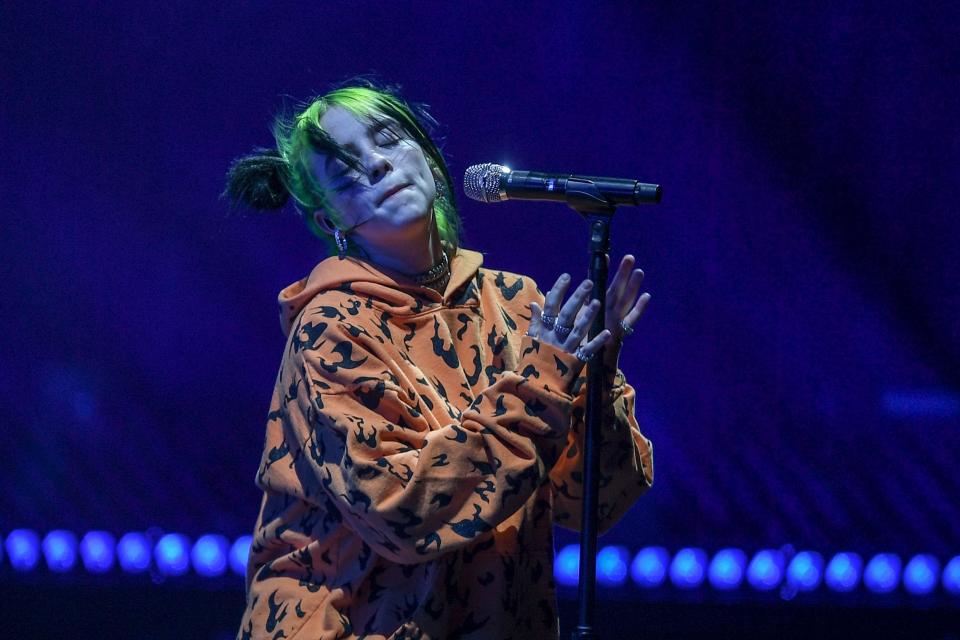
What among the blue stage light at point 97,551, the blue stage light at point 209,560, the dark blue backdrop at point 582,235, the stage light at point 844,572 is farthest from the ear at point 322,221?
the stage light at point 844,572

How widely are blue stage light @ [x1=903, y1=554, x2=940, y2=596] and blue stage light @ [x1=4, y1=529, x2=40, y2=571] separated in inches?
85.2

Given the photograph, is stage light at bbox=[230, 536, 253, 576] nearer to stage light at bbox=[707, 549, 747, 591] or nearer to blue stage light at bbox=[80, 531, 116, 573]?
blue stage light at bbox=[80, 531, 116, 573]

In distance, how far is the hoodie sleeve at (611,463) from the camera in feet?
5.11

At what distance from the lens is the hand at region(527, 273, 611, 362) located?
52.8 inches

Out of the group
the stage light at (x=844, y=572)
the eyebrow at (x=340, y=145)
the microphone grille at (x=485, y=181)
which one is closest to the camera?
the microphone grille at (x=485, y=181)

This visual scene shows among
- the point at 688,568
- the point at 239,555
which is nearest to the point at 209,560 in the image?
the point at 239,555

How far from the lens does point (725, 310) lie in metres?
2.85

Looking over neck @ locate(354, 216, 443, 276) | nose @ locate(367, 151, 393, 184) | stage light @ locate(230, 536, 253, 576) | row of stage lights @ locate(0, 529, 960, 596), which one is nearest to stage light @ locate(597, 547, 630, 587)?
row of stage lights @ locate(0, 529, 960, 596)

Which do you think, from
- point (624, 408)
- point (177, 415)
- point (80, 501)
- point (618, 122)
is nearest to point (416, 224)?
point (624, 408)

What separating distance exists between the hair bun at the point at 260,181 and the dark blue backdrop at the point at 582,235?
46.3 inches

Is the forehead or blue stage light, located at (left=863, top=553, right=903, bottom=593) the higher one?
the forehead

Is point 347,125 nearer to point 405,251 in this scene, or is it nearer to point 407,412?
point 405,251

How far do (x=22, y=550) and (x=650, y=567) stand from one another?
1.58 metres

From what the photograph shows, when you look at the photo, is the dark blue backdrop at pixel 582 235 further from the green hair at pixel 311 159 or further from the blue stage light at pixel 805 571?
the green hair at pixel 311 159
